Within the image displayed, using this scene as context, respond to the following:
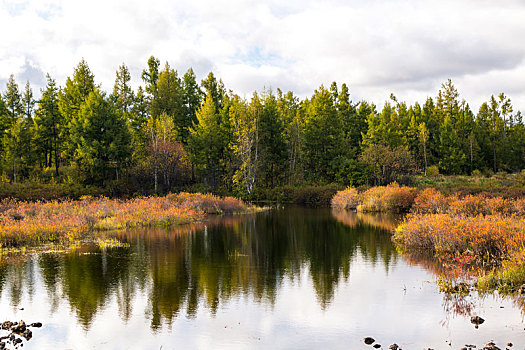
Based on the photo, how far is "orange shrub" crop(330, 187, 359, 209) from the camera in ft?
138

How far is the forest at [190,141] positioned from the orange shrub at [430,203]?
60.1ft

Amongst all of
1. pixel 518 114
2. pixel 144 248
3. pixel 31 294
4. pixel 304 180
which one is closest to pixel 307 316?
pixel 31 294

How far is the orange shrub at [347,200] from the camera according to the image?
41.9 meters

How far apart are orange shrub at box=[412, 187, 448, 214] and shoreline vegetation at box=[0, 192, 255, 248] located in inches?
587

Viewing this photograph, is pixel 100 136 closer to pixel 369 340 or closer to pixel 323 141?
pixel 323 141

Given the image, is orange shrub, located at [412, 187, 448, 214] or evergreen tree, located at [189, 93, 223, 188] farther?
evergreen tree, located at [189, 93, 223, 188]

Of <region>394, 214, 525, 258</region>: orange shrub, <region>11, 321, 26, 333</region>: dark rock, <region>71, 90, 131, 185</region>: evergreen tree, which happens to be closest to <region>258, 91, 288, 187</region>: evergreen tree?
<region>71, 90, 131, 185</region>: evergreen tree

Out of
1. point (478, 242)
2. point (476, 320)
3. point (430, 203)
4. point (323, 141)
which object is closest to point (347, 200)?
point (430, 203)

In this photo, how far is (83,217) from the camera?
2522cm

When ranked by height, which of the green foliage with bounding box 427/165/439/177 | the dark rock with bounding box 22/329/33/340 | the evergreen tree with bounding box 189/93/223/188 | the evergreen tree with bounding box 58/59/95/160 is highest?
the evergreen tree with bounding box 58/59/95/160

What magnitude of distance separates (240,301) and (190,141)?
4604 cm

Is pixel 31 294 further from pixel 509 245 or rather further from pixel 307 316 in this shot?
pixel 509 245

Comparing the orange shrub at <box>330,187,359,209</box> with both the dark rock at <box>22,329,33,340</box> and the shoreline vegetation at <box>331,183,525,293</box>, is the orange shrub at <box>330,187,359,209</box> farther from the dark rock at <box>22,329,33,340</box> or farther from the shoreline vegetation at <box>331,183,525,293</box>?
the dark rock at <box>22,329,33,340</box>

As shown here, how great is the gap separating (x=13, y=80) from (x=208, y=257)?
5989 cm
